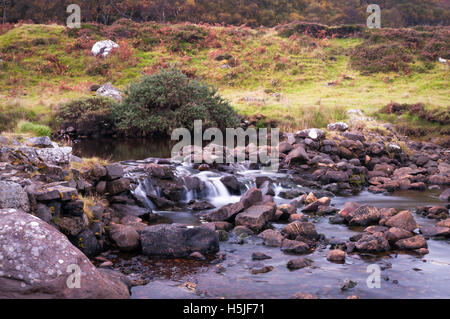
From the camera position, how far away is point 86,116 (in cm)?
2147

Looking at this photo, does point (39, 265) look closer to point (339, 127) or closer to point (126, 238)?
point (126, 238)

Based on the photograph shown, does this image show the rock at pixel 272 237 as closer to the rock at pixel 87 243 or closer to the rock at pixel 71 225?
the rock at pixel 87 243

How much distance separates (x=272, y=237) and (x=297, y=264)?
1335 millimetres

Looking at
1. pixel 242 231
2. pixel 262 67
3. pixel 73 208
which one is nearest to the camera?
pixel 73 208

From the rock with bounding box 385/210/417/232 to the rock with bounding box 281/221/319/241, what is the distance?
5.85 ft

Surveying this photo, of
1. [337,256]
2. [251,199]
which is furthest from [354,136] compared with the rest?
[337,256]

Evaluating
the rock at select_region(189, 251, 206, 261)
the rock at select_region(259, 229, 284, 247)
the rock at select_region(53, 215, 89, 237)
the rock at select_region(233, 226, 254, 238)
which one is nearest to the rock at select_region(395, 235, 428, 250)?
the rock at select_region(259, 229, 284, 247)

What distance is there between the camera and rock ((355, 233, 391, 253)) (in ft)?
27.9

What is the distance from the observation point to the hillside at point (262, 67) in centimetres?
2388

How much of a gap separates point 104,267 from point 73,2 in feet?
169

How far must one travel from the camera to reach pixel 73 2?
52.5 metres

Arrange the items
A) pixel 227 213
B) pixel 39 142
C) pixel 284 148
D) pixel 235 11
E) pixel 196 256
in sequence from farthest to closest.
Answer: pixel 235 11
pixel 284 148
pixel 39 142
pixel 227 213
pixel 196 256

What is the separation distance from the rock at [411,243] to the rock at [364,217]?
1399mm

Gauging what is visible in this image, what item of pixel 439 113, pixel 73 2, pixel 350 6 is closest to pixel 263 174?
pixel 439 113
